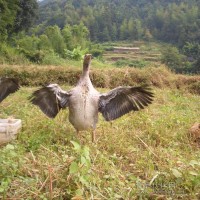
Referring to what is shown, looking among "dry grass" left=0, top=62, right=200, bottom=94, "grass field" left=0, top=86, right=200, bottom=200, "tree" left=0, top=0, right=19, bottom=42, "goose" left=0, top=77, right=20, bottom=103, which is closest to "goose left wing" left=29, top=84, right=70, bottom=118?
"grass field" left=0, top=86, right=200, bottom=200

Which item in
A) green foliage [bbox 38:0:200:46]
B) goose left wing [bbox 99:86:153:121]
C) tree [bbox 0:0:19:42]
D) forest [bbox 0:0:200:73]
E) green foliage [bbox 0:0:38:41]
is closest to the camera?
goose left wing [bbox 99:86:153:121]

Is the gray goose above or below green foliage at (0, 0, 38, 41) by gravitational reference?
below

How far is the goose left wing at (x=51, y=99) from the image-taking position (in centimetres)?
409

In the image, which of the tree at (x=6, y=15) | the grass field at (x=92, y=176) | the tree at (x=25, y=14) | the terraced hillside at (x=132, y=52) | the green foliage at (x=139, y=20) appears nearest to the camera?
the grass field at (x=92, y=176)

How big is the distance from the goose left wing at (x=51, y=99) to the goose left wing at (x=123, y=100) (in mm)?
461

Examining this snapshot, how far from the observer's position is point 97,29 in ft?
122

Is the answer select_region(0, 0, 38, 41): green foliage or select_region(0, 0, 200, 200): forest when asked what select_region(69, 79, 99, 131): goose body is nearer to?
select_region(0, 0, 200, 200): forest

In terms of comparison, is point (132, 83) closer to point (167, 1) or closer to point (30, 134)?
point (30, 134)

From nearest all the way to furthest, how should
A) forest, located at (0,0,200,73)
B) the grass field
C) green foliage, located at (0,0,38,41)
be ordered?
the grass field → green foliage, located at (0,0,38,41) → forest, located at (0,0,200,73)

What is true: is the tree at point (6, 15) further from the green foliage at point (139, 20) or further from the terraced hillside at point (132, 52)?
the green foliage at point (139, 20)

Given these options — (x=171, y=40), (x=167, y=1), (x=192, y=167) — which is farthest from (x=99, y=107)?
(x=167, y=1)

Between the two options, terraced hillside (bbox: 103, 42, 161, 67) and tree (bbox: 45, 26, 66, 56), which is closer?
tree (bbox: 45, 26, 66, 56)

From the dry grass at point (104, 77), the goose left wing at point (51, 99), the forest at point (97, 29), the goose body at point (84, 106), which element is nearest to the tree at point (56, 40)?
the forest at point (97, 29)

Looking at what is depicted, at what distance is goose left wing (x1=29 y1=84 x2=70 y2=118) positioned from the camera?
13.4ft
